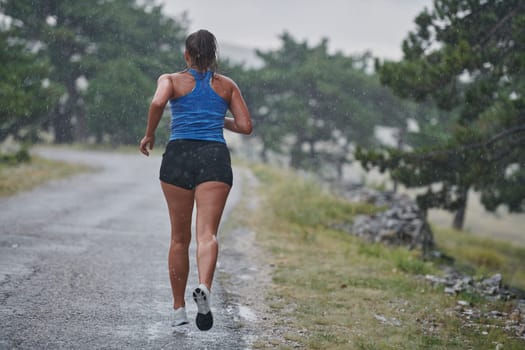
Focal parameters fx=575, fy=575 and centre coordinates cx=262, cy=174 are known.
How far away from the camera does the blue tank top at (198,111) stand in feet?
12.4

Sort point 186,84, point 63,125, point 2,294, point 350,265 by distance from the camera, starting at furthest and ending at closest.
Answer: point 63,125 → point 350,265 → point 2,294 → point 186,84

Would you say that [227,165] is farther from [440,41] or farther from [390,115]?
[390,115]

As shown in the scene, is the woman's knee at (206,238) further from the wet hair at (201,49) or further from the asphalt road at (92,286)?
the wet hair at (201,49)

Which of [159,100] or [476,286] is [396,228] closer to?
[476,286]

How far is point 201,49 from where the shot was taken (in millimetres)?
3779

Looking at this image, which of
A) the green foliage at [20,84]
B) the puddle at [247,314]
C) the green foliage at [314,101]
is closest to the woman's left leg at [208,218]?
the puddle at [247,314]

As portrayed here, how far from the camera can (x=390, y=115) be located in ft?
138

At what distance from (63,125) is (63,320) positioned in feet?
133

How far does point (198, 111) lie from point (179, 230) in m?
0.82

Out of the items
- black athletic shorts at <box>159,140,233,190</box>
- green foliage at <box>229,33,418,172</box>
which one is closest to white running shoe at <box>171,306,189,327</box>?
black athletic shorts at <box>159,140,233,190</box>

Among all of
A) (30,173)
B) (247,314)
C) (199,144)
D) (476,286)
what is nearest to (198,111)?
(199,144)

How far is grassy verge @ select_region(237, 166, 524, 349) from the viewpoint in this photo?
431 cm

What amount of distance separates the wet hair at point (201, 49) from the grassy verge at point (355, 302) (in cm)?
190

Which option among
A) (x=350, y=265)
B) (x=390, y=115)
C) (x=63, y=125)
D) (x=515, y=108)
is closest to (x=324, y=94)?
(x=390, y=115)
